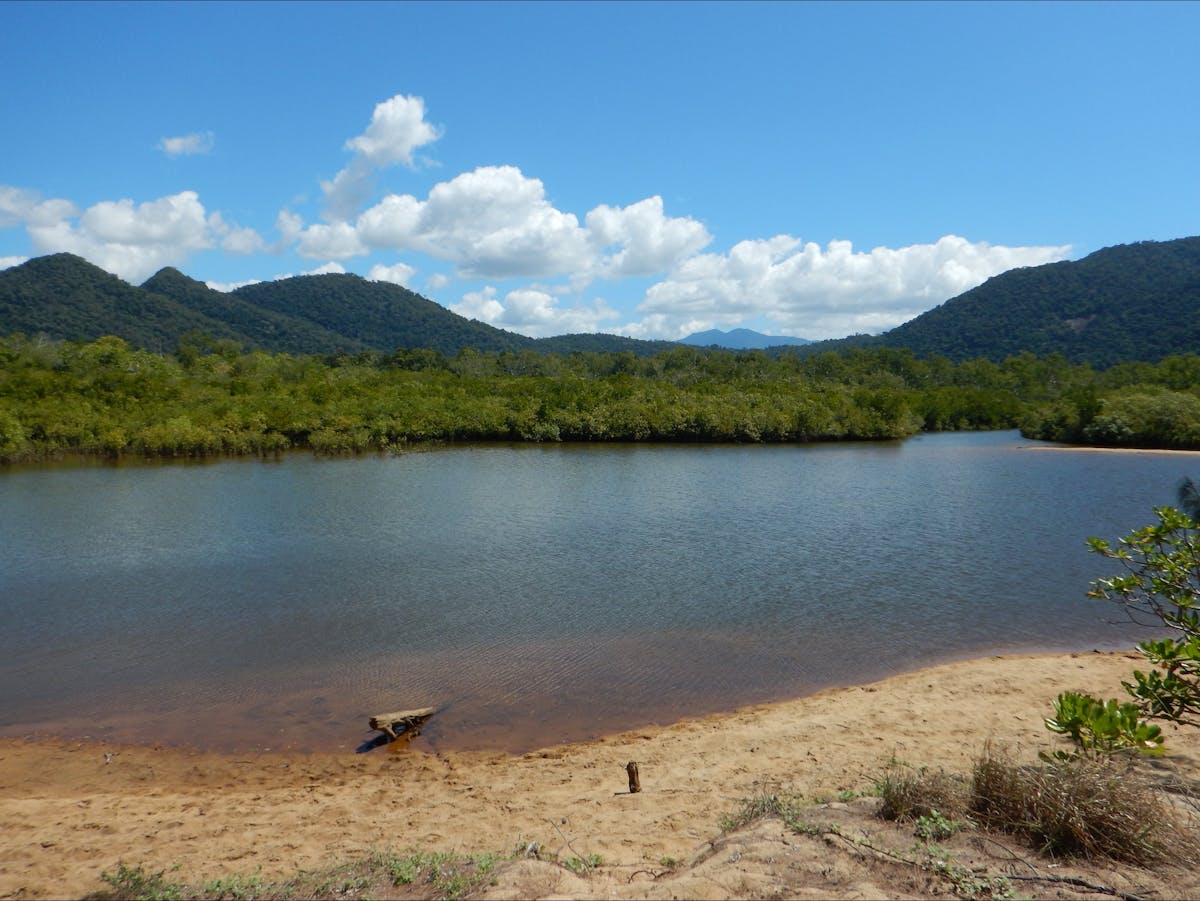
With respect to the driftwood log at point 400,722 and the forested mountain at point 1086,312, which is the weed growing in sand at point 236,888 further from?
the forested mountain at point 1086,312

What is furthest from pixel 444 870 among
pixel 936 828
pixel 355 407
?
pixel 355 407

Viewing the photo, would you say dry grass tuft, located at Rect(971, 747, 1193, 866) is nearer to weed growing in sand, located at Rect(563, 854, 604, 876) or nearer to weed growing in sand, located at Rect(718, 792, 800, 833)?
weed growing in sand, located at Rect(718, 792, 800, 833)

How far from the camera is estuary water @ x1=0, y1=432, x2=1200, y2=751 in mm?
10500

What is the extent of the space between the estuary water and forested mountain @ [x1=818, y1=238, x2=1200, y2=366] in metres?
105

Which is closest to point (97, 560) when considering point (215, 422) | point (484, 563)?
point (484, 563)

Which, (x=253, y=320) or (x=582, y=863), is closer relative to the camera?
(x=582, y=863)

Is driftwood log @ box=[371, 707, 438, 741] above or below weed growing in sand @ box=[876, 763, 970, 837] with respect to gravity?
below

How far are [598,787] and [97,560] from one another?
52.9 feet

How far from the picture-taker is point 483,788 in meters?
7.81

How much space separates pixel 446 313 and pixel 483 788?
17714 centimetres

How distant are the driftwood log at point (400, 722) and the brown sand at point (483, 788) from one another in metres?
0.29

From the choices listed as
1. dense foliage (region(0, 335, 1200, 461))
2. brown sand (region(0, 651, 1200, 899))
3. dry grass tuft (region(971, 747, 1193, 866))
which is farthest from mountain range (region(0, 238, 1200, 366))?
dry grass tuft (region(971, 747, 1193, 866))

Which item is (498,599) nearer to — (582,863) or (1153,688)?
(582,863)

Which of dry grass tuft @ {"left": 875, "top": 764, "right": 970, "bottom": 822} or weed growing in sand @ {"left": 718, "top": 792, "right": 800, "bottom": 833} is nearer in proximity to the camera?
dry grass tuft @ {"left": 875, "top": 764, "right": 970, "bottom": 822}
